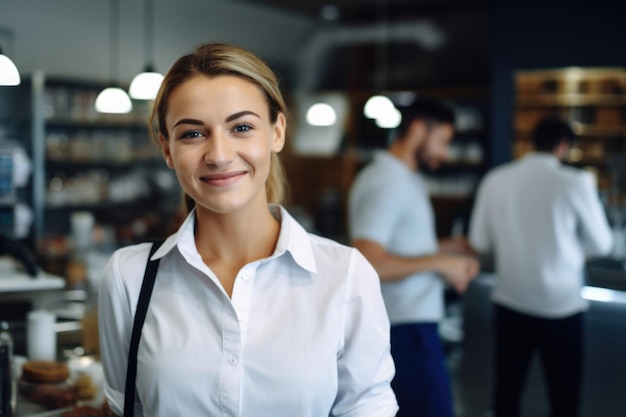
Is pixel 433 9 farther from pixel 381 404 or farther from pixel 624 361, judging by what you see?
pixel 381 404

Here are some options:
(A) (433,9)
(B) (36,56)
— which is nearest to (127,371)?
(B) (36,56)

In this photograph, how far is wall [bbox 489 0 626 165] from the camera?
25.3 ft

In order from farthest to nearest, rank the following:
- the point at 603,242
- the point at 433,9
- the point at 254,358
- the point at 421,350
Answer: the point at 433,9 < the point at 603,242 < the point at 421,350 < the point at 254,358

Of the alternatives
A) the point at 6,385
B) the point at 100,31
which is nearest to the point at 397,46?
the point at 100,31

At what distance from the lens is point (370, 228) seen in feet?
9.93

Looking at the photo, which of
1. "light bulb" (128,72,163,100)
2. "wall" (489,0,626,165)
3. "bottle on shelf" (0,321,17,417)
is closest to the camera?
"bottle on shelf" (0,321,17,417)

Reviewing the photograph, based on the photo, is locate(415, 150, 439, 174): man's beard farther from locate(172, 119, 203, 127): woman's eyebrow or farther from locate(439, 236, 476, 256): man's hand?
locate(172, 119, 203, 127): woman's eyebrow

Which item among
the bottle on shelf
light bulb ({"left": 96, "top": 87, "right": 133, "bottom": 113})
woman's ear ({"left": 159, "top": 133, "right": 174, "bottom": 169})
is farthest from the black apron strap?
light bulb ({"left": 96, "top": 87, "right": 133, "bottom": 113})

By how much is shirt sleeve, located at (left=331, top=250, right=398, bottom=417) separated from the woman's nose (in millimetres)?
352

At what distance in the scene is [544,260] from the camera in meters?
3.84

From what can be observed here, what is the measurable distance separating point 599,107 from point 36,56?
6.28m

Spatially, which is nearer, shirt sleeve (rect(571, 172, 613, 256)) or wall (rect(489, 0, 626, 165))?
shirt sleeve (rect(571, 172, 613, 256))

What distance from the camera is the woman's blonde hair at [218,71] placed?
1.50 m

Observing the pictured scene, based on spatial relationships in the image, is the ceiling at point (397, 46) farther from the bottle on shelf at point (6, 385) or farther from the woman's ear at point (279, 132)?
the woman's ear at point (279, 132)
